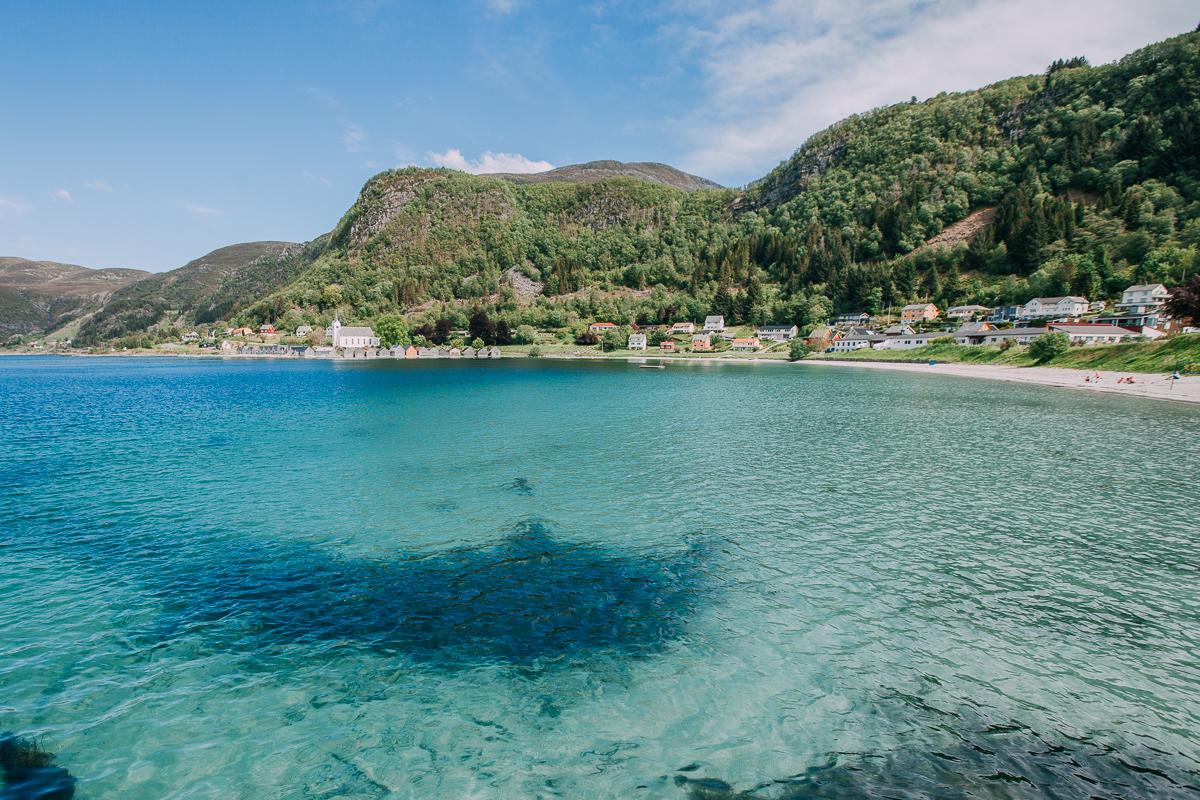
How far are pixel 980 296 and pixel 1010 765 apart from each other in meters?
171

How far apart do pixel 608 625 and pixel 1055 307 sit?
149 meters

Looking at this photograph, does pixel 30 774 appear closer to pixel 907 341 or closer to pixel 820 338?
pixel 907 341

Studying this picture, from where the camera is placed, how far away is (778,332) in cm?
16762

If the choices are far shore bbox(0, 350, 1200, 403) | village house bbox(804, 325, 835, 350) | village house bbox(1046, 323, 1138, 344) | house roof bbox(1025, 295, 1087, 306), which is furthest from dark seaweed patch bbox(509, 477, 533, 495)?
house roof bbox(1025, 295, 1087, 306)

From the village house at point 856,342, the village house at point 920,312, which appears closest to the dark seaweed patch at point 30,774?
the village house at point 856,342

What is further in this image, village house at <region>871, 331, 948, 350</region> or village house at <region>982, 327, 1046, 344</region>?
village house at <region>871, 331, 948, 350</region>

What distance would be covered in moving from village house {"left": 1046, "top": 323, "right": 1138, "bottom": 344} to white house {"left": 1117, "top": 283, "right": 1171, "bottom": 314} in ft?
62.5

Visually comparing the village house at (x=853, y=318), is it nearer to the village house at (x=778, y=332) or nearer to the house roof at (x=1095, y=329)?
the village house at (x=778, y=332)

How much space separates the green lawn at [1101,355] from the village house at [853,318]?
1952 inches

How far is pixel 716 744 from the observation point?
900cm

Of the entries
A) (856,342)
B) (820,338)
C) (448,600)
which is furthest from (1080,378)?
(448,600)

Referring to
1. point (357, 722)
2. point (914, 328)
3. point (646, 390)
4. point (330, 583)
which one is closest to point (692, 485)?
point (330, 583)

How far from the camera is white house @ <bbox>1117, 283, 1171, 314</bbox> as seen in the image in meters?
103

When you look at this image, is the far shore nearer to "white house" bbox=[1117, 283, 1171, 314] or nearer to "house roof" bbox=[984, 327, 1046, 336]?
"house roof" bbox=[984, 327, 1046, 336]
